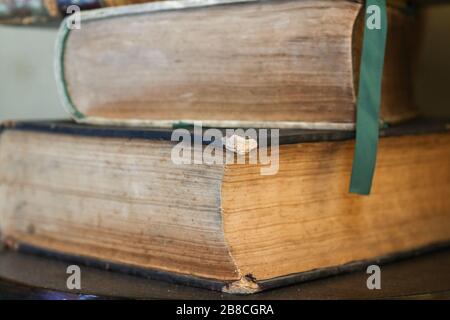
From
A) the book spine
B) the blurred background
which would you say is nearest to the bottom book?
the book spine

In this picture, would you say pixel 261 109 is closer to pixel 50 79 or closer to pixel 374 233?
pixel 374 233

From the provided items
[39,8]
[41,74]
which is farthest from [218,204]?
[41,74]

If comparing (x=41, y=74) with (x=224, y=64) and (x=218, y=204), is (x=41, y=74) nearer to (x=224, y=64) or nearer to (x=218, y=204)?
(x=224, y=64)

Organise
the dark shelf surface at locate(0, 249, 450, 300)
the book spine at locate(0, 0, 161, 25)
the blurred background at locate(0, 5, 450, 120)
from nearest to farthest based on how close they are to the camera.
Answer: the dark shelf surface at locate(0, 249, 450, 300) → the book spine at locate(0, 0, 161, 25) → the blurred background at locate(0, 5, 450, 120)

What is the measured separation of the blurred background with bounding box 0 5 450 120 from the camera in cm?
120

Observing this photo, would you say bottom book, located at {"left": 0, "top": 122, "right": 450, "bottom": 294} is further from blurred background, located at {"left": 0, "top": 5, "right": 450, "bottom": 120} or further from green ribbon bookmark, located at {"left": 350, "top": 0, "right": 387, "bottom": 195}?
blurred background, located at {"left": 0, "top": 5, "right": 450, "bottom": 120}

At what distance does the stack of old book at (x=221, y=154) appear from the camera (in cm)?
71

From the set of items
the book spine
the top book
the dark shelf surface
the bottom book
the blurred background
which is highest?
the blurred background

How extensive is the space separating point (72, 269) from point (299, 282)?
0.25m

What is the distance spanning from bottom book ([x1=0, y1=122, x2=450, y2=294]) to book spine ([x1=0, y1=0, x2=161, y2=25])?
15cm

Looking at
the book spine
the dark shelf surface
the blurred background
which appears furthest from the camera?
the blurred background

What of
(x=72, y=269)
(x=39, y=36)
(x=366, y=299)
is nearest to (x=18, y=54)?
(x=39, y=36)

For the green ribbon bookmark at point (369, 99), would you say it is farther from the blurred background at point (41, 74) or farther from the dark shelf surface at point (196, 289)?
the blurred background at point (41, 74)

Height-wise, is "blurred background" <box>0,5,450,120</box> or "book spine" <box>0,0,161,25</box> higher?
"blurred background" <box>0,5,450,120</box>
